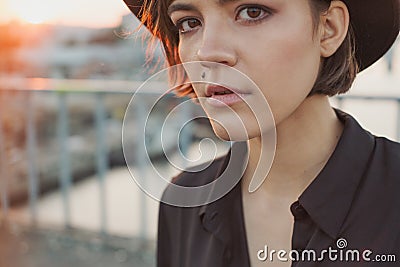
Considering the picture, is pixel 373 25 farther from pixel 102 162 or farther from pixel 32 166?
pixel 32 166

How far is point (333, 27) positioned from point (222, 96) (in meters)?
0.23

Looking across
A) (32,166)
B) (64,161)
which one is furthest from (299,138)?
(32,166)

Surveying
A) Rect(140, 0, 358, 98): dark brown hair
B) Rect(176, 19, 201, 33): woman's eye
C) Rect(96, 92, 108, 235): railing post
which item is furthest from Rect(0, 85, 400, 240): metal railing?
Rect(176, 19, 201, 33): woman's eye

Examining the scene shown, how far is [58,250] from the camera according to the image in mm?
2945

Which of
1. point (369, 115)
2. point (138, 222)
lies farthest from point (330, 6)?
point (138, 222)

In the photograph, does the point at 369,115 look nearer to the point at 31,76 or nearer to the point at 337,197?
the point at 337,197

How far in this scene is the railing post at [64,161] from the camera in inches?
123

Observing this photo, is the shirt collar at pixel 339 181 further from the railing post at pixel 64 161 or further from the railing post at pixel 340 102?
the railing post at pixel 64 161

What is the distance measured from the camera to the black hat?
91 cm

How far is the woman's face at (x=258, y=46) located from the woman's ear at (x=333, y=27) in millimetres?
38

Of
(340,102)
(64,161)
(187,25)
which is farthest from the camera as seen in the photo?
(64,161)

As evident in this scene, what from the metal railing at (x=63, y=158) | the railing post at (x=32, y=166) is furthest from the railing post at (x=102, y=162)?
the railing post at (x=32, y=166)

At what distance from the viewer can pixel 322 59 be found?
0.93m

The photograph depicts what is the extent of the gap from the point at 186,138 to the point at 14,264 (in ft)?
3.77
